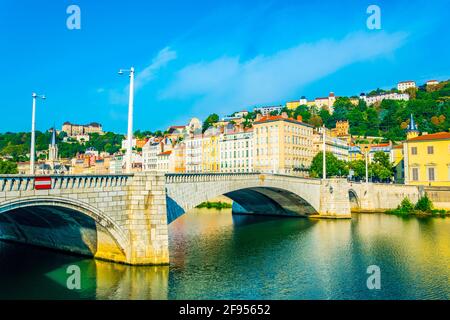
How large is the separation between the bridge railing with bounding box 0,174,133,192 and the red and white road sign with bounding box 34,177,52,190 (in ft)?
0.49

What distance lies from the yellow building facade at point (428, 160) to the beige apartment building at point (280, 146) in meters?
19.4

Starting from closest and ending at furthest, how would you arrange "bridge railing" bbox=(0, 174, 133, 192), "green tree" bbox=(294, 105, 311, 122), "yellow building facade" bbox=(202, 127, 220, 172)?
"bridge railing" bbox=(0, 174, 133, 192), "yellow building facade" bbox=(202, 127, 220, 172), "green tree" bbox=(294, 105, 311, 122)

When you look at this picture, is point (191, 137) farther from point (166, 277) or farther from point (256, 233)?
point (166, 277)

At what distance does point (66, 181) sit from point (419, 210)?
52.7m

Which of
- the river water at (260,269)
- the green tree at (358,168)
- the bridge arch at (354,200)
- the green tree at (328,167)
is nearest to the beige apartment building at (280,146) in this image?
the green tree at (328,167)

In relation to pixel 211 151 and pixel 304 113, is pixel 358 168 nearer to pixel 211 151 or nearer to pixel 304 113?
pixel 211 151

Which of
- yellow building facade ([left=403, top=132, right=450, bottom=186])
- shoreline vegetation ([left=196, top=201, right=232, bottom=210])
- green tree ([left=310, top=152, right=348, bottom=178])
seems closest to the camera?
yellow building facade ([left=403, top=132, right=450, bottom=186])

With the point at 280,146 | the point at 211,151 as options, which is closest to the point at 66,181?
the point at 280,146

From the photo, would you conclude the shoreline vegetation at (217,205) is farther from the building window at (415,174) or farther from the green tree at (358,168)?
the building window at (415,174)

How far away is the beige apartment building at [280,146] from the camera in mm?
76875

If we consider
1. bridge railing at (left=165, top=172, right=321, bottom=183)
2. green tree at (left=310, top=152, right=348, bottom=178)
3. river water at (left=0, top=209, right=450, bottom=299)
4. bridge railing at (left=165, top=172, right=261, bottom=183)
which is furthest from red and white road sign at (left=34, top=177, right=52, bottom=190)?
green tree at (left=310, top=152, right=348, bottom=178)

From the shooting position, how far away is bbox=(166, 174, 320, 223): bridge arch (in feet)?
111

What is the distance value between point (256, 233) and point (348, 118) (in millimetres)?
128715

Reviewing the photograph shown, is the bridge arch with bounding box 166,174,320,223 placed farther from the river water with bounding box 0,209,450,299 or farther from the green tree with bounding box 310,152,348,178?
the green tree with bounding box 310,152,348,178
